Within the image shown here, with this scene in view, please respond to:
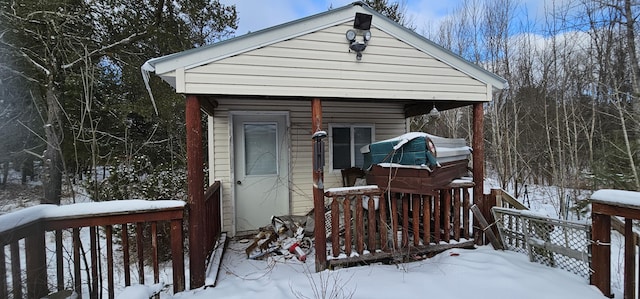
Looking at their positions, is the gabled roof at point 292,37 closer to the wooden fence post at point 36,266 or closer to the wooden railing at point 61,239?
the wooden railing at point 61,239

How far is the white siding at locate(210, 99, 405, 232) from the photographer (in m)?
4.63

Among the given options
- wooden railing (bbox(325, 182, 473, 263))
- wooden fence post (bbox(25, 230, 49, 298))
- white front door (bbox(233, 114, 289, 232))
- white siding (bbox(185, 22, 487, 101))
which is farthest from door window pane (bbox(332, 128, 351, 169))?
wooden fence post (bbox(25, 230, 49, 298))

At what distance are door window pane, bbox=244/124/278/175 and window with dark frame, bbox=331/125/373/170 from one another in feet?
3.59

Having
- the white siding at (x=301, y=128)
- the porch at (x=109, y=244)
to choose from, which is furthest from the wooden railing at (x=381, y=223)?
the white siding at (x=301, y=128)

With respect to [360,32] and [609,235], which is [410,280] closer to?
[609,235]

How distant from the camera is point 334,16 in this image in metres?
3.33

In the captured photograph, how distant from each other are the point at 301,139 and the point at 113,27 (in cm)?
542

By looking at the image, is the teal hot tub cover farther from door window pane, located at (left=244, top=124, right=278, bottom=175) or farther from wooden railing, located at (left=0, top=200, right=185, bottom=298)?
wooden railing, located at (left=0, top=200, right=185, bottom=298)

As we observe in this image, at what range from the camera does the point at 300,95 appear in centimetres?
320

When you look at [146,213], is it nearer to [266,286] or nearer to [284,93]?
[266,286]

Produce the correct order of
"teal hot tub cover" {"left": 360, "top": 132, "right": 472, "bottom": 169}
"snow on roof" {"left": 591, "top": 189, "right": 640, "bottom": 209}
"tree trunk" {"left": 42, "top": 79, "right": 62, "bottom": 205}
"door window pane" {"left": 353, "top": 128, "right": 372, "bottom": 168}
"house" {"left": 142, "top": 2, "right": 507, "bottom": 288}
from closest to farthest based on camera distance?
"snow on roof" {"left": 591, "top": 189, "right": 640, "bottom": 209} → "house" {"left": 142, "top": 2, "right": 507, "bottom": 288} → "teal hot tub cover" {"left": 360, "top": 132, "right": 472, "bottom": 169} → "tree trunk" {"left": 42, "top": 79, "right": 62, "bottom": 205} → "door window pane" {"left": 353, "top": 128, "right": 372, "bottom": 168}

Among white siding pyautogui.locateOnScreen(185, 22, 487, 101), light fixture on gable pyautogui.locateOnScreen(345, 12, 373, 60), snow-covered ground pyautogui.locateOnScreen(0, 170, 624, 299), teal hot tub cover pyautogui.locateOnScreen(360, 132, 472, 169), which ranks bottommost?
snow-covered ground pyautogui.locateOnScreen(0, 170, 624, 299)

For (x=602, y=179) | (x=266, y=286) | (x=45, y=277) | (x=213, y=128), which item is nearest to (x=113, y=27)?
(x=213, y=128)

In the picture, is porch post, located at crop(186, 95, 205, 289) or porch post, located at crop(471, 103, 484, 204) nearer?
porch post, located at crop(186, 95, 205, 289)
